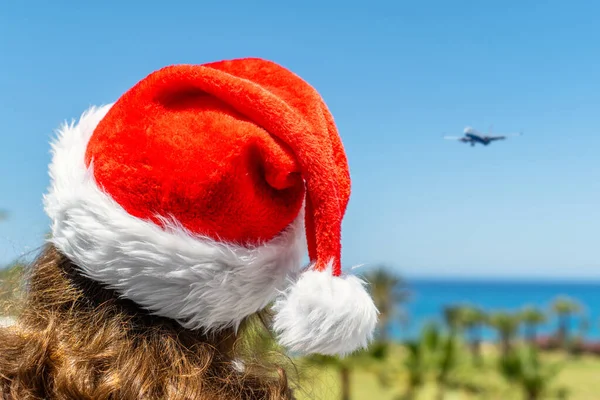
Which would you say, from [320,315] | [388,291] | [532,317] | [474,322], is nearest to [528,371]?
[388,291]

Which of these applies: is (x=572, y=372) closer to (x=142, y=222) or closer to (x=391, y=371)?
(x=391, y=371)

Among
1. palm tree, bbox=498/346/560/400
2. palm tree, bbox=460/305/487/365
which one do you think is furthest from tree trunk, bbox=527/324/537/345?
palm tree, bbox=498/346/560/400

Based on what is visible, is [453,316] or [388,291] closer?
[388,291]

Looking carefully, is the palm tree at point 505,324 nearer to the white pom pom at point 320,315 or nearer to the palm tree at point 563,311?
the palm tree at point 563,311

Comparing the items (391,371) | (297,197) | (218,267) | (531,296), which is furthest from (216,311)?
(531,296)

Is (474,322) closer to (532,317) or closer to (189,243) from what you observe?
(532,317)

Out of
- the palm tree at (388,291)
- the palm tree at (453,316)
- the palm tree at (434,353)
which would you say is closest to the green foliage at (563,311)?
the palm tree at (453,316)
